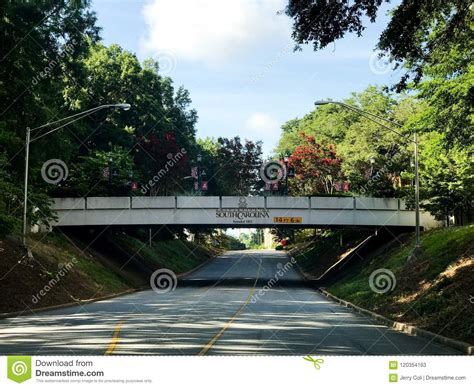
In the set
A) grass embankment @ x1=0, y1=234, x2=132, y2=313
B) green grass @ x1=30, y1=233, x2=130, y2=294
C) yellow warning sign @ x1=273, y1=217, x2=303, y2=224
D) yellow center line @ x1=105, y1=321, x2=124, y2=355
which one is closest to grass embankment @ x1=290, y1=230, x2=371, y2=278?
yellow warning sign @ x1=273, y1=217, x2=303, y2=224

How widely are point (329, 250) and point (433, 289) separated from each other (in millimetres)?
41984

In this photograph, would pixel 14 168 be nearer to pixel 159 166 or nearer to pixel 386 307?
pixel 386 307

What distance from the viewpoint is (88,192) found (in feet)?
156

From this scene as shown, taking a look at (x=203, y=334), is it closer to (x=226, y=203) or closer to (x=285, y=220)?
(x=226, y=203)

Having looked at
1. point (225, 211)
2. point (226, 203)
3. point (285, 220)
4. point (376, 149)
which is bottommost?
point (285, 220)

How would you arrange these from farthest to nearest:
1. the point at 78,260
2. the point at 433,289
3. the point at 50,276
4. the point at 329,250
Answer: the point at 329,250 → the point at 78,260 → the point at 50,276 → the point at 433,289

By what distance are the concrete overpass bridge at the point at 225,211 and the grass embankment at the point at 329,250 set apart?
10534 mm

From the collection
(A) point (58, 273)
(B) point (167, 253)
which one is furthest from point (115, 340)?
(B) point (167, 253)

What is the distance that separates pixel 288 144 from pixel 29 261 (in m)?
90.1

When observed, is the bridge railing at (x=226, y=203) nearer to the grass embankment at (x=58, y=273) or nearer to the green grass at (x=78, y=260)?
the grass embankment at (x=58, y=273)

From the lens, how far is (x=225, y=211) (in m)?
42.7

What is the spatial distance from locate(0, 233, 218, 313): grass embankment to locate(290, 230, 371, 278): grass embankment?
56.6 ft

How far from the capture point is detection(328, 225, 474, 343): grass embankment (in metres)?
15.1
